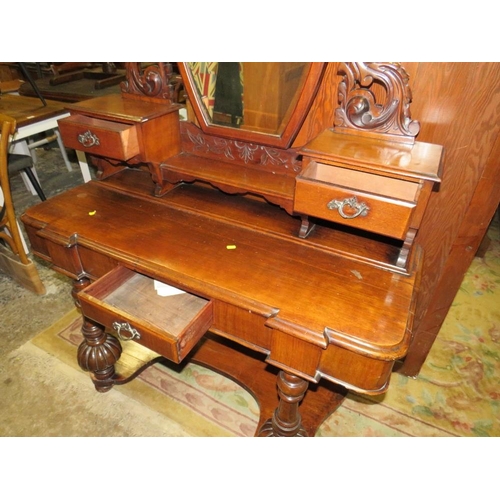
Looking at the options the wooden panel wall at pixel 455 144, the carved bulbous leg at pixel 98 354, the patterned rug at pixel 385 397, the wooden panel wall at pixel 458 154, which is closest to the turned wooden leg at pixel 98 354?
the carved bulbous leg at pixel 98 354

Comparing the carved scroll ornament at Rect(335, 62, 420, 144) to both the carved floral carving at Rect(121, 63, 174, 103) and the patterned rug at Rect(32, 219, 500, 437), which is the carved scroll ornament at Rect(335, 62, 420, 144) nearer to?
the carved floral carving at Rect(121, 63, 174, 103)

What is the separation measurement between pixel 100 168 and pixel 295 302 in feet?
4.09

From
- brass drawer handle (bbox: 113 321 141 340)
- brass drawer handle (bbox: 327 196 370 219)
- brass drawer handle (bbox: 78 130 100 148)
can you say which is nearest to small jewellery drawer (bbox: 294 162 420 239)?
brass drawer handle (bbox: 327 196 370 219)

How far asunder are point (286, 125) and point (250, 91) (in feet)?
0.62

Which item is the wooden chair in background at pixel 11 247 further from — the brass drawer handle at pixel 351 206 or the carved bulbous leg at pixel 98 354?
the brass drawer handle at pixel 351 206

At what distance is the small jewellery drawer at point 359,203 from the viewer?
101cm

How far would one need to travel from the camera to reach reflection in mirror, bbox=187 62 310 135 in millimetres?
1241

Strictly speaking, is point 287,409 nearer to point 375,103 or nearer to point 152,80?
point 375,103

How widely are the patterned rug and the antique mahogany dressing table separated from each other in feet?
0.53

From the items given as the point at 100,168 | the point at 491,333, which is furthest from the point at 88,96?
the point at 491,333

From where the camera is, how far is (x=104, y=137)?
4.57ft

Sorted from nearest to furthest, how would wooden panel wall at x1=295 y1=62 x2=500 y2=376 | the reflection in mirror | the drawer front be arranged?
the drawer front
wooden panel wall at x1=295 y1=62 x2=500 y2=376
the reflection in mirror

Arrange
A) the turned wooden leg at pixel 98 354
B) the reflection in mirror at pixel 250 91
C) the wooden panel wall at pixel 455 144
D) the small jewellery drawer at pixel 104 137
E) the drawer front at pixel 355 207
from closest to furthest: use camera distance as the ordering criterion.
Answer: the drawer front at pixel 355 207 → the wooden panel wall at pixel 455 144 → the reflection in mirror at pixel 250 91 → the small jewellery drawer at pixel 104 137 → the turned wooden leg at pixel 98 354

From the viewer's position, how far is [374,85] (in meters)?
1.21
